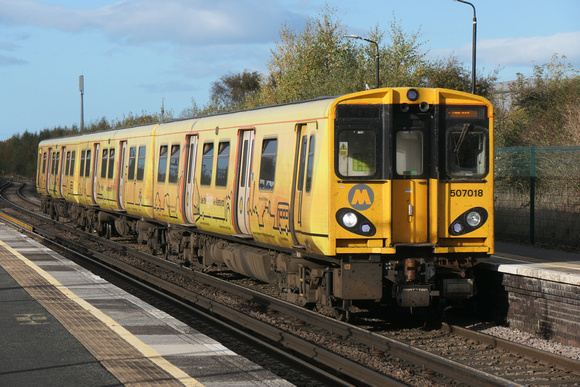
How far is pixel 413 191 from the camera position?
10.6 m

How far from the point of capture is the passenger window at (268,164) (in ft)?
40.8

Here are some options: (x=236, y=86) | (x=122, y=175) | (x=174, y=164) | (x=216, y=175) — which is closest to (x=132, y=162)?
(x=122, y=175)

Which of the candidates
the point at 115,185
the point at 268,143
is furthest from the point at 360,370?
the point at 115,185

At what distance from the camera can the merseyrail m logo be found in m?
10.4

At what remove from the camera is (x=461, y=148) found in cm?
1086

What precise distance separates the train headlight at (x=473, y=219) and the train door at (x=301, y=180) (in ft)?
7.25

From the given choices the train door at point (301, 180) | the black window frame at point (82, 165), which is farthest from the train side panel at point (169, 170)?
the black window frame at point (82, 165)

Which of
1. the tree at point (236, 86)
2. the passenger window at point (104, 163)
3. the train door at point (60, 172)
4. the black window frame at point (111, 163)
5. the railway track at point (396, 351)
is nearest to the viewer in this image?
the railway track at point (396, 351)

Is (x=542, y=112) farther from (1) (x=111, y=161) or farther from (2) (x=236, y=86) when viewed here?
(2) (x=236, y=86)

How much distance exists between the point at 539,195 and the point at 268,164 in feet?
27.6

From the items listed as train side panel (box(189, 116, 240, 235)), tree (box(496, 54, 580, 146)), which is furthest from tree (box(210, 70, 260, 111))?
train side panel (box(189, 116, 240, 235))

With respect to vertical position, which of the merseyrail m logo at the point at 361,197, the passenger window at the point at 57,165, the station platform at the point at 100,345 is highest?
the passenger window at the point at 57,165

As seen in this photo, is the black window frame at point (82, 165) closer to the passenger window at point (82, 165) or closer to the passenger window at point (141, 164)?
the passenger window at point (82, 165)

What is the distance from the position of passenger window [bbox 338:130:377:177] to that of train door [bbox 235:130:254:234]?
10.8 ft
